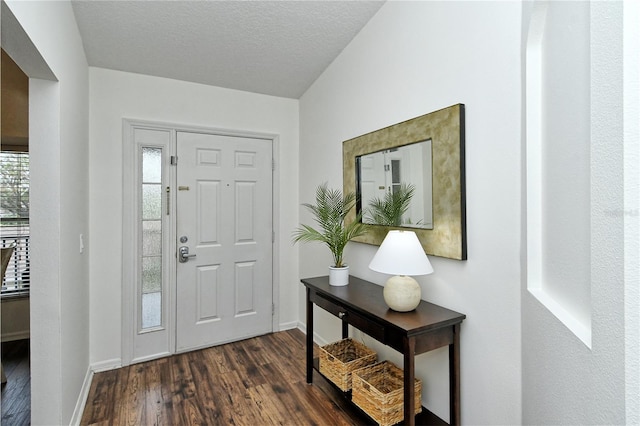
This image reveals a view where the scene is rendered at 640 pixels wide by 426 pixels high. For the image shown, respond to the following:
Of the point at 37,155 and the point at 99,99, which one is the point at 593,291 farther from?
the point at 99,99

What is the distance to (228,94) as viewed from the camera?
3.21 meters

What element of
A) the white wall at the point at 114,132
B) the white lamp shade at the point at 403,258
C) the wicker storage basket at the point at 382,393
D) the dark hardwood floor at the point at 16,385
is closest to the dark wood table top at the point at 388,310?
the white lamp shade at the point at 403,258

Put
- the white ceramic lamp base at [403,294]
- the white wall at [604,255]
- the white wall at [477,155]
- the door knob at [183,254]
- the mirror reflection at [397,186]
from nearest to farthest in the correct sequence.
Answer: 1. the white wall at [604,255]
2. the white wall at [477,155]
3. the white ceramic lamp base at [403,294]
4. the mirror reflection at [397,186]
5. the door knob at [183,254]

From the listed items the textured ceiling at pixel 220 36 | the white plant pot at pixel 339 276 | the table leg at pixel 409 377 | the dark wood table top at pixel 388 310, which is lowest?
the table leg at pixel 409 377

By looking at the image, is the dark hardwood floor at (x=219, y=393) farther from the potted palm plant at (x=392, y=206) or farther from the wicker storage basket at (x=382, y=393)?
the potted palm plant at (x=392, y=206)

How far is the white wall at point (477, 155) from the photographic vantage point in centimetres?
144

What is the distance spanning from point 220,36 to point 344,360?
8.14 feet

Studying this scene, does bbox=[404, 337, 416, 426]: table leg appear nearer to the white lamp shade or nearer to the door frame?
the white lamp shade

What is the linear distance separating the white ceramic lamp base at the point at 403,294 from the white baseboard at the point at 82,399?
192 centimetres

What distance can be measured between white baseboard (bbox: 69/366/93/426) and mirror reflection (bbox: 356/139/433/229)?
85.0 inches

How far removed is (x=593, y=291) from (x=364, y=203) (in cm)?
169

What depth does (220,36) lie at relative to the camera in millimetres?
2363

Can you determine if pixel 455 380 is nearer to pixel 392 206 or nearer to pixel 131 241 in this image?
pixel 392 206

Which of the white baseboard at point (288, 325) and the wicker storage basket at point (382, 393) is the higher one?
the wicker storage basket at point (382, 393)
